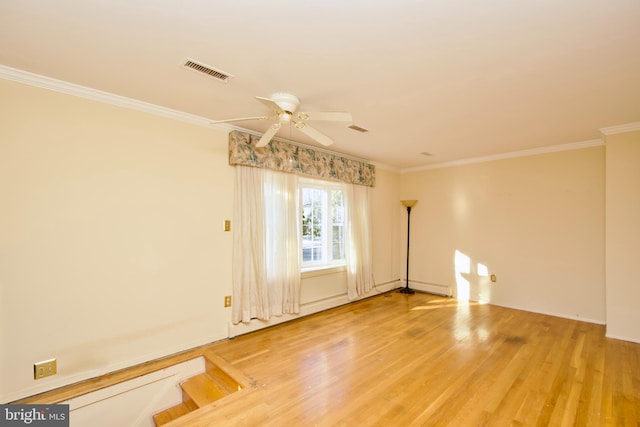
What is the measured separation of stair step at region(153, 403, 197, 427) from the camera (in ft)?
8.29

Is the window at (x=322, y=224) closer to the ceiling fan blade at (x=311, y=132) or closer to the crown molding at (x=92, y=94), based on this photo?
the ceiling fan blade at (x=311, y=132)

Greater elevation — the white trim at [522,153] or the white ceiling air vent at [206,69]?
the white ceiling air vent at [206,69]

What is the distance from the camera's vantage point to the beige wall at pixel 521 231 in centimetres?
384

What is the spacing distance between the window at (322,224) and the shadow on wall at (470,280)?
6.84ft

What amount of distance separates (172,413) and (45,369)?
1075mm

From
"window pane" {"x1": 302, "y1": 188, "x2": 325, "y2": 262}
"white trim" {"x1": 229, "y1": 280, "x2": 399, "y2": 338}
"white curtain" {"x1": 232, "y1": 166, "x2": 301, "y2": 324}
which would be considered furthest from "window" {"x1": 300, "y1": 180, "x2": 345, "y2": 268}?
"white trim" {"x1": 229, "y1": 280, "x2": 399, "y2": 338}

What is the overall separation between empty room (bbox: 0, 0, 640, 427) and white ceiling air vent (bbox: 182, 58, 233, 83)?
0.07ft

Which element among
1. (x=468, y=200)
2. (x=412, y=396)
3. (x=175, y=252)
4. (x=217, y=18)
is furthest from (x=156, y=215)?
(x=468, y=200)

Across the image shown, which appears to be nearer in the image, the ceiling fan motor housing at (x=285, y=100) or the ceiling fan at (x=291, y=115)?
the ceiling fan at (x=291, y=115)

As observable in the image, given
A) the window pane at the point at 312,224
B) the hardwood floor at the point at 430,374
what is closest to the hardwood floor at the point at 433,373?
the hardwood floor at the point at 430,374

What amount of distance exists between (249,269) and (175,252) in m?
0.83

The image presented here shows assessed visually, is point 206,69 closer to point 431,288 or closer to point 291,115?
point 291,115

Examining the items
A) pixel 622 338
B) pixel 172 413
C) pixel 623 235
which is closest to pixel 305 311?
pixel 172 413

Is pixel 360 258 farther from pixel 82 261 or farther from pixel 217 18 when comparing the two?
pixel 217 18
